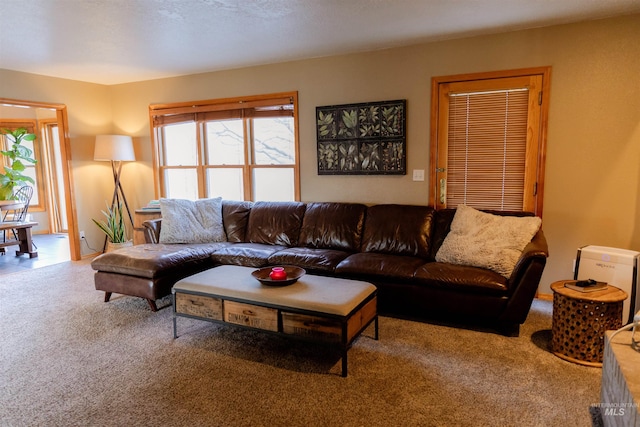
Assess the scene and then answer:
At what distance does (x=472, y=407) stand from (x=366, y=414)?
558 mm

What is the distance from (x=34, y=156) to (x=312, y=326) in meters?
7.44

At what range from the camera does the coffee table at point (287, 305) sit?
94.1 inches

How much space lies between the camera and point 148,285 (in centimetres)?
337

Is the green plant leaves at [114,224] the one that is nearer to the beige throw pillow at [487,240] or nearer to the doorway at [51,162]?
the doorway at [51,162]

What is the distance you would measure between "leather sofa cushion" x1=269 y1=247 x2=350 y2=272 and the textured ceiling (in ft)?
6.36

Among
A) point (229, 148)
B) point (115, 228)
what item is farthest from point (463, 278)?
point (115, 228)

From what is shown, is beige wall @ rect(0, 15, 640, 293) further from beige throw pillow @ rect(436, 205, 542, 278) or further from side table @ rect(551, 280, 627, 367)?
side table @ rect(551, 280, 627, 367)

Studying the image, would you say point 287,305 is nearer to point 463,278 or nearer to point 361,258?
point 361,258

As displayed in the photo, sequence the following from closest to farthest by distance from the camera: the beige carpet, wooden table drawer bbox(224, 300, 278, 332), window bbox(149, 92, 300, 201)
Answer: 1. the beige carpet
2. wooden table drawer bbox(224, 300, 278, 332)
3. window bbox(149, 92, 300, 201)

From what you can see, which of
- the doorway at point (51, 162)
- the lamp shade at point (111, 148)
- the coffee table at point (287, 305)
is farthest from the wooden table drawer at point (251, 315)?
the doorway at point (51, 162)

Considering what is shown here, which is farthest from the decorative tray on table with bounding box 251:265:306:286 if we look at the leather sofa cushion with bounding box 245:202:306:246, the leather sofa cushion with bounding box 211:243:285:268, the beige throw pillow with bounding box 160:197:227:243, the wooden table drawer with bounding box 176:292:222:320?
the beige throw pillow with bounding box 160:197:227:243

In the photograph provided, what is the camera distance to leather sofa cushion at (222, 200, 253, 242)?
14.6 ft

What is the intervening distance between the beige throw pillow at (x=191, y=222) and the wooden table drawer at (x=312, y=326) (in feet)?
6.90

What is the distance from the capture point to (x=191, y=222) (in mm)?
4348
